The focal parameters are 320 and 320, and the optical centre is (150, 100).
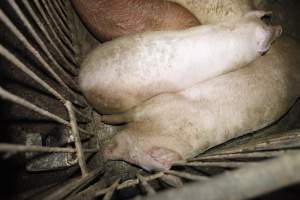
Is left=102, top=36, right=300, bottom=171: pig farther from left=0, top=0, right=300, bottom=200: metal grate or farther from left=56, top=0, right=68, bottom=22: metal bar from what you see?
left=56, top=0, right=68, bottom=22: metal bar

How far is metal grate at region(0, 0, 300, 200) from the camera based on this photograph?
1372 millimetres

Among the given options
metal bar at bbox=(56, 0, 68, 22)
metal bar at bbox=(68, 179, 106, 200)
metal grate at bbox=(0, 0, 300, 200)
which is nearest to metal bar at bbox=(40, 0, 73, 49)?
metal grate at bbox=(0, 0, 300, 200)

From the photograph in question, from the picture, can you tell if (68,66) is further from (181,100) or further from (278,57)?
(278,57)

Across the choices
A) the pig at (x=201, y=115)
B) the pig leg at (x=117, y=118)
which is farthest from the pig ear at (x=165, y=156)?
the pig leg at (x=117, y=118)

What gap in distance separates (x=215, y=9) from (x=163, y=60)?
0.59 metres

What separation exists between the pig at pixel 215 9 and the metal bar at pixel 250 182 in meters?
1.61

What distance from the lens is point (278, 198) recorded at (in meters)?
1.57

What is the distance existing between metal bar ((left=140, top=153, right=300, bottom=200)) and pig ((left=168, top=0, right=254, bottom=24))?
5.29 ft

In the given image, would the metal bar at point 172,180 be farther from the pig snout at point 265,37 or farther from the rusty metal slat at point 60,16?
the rusty metal slat at point 60,16

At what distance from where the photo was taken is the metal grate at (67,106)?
4.50 ft

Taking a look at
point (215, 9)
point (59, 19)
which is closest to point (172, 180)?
point (215, 9)

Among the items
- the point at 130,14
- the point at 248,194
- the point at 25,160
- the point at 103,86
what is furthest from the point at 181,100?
the point at 248,194

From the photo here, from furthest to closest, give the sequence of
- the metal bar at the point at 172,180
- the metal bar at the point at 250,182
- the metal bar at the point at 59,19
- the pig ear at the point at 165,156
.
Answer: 1. the metal bar at the point at 59,19
2. the pig ear at the point at 165,156
3. the metal bar at the point at 172,180
4. the metal bar at the point at 250,182

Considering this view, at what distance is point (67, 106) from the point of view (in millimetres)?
1803
